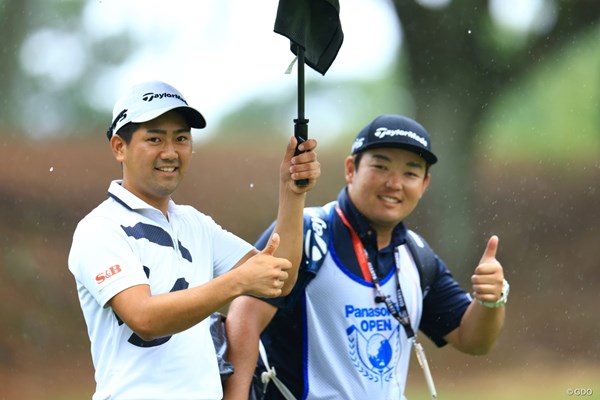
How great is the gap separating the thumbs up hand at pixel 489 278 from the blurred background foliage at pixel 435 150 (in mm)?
3608

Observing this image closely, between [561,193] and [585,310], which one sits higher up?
[561,193]

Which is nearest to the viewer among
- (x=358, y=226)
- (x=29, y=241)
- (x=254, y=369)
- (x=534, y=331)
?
(x=254, y=369)

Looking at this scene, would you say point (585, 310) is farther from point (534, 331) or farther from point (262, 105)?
point (262, 105)

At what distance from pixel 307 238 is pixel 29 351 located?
4.52 m

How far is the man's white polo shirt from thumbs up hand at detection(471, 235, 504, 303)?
1112mm

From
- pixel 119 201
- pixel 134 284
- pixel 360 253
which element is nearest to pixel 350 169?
pixel 360 253

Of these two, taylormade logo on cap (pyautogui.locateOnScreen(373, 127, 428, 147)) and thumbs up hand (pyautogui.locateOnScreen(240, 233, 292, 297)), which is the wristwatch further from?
thumbs up hand (pyautogui.locateOnScreen(240, 233, 292, 297))

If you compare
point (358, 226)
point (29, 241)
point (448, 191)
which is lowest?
point (358, 226)

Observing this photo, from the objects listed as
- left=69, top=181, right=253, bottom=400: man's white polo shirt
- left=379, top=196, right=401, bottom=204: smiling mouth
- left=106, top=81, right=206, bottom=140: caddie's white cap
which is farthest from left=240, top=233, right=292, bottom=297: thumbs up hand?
left=379, top=196, right=401, bottom=204: smiling mouth

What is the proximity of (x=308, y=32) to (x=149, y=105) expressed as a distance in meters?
0.55

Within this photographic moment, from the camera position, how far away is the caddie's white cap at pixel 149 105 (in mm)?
2744

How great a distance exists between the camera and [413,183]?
3.62 m

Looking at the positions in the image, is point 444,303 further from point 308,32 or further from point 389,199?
point 308,32

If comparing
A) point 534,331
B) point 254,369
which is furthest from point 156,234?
point 534,331
